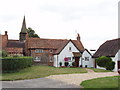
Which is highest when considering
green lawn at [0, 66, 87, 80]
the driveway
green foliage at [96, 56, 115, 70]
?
green foliage at [96, 56, 115, 70]

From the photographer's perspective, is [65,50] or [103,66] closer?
[103,66]

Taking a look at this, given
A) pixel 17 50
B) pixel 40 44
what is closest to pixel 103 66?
pixel 40 44

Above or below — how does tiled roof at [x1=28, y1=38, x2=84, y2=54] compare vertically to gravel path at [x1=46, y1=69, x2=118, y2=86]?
above

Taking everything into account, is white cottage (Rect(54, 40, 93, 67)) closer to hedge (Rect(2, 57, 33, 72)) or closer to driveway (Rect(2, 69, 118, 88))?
hedge (Rect(2, 57, 33, 72))

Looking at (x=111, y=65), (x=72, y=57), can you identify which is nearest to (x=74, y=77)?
(x=111, y=65)

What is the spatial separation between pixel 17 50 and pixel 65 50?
14.3 metres

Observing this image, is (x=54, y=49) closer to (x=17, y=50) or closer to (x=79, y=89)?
(x=17, y=50)

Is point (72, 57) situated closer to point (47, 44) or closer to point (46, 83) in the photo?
point (47, 44)

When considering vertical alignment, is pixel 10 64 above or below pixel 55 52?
below

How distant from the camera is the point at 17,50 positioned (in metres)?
→ 44.2

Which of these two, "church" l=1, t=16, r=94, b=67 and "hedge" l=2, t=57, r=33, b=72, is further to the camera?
"church" l=1, t=16, r=94, b=67

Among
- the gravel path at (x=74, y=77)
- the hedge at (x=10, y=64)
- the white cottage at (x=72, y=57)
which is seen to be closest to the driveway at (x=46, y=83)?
the gravel path at (x=74, y=77)

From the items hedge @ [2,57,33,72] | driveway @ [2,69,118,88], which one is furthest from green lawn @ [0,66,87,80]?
driveway @ [2,69,118,88]

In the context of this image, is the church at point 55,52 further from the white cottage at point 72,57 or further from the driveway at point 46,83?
the driveway at point 46,83
